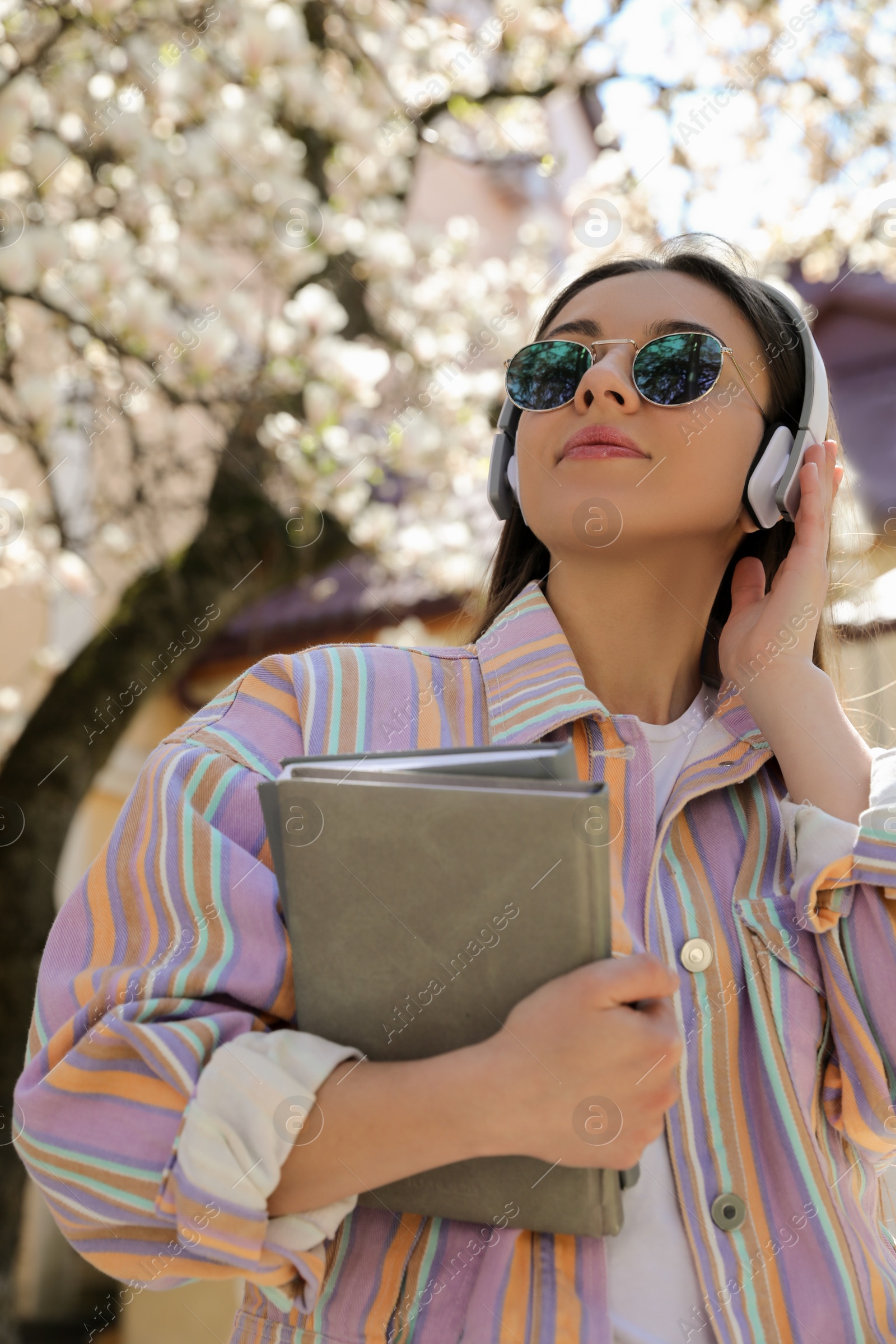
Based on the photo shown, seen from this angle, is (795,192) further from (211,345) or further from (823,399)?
(823,399)

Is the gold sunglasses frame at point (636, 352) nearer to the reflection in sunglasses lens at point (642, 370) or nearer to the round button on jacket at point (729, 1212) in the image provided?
the reflection in sunglasses lens at point (642, 370)

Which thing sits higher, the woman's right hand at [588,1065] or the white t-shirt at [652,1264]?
the woman's right hand at [588,1065]

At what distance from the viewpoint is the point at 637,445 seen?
5.13 feet

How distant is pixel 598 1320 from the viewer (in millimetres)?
1054

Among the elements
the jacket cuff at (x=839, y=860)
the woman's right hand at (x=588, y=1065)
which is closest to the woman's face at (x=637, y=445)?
the jacket cuff at (x=839, y=860)

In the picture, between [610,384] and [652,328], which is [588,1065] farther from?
[652,328]

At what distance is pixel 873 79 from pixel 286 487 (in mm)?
3316

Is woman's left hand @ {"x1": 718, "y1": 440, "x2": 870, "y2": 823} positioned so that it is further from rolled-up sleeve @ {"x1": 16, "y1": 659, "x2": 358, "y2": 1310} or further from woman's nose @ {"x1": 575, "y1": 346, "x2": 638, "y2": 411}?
rolled-up sleeve @ {"x1": 16, "y1": 659, "x2": 358, "y2": 1310}

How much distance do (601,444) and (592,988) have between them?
0.86 m

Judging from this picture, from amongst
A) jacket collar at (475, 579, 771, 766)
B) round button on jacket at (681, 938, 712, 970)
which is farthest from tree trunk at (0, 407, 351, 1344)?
round button on jacket at (681, 938, 712, 970)

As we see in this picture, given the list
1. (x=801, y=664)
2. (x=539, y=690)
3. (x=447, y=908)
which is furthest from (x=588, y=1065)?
(x=801, y=664)

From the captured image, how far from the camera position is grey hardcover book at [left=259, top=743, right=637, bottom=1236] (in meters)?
0.97

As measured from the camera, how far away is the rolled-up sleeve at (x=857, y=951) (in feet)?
4.06

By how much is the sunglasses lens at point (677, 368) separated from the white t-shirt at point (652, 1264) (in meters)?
0.96
